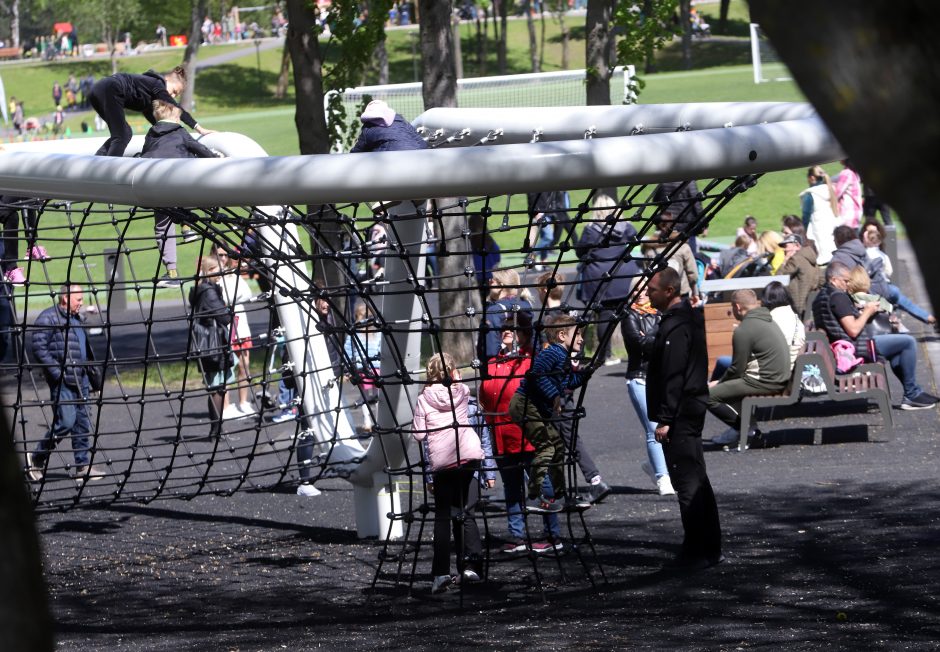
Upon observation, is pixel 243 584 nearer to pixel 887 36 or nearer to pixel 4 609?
pixel 4 609

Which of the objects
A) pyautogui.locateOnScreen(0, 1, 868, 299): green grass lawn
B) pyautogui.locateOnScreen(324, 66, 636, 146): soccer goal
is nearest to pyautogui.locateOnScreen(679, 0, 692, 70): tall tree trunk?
pyautogui.locateOnScreen(0, 1, 868, 299): green grass lawn

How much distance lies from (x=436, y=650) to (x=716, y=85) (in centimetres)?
4331

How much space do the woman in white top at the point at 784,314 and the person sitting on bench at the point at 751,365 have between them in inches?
23.6

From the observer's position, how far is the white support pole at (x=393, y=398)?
23.4 feet

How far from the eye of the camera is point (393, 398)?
755cm

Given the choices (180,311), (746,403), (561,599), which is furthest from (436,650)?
(180,311)

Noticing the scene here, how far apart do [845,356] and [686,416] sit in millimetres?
4201

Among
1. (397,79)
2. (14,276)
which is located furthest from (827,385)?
(397,79)

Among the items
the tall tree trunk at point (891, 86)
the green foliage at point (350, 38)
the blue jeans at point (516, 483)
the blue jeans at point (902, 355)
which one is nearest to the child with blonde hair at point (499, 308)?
the blue jeans at point (516, 483)

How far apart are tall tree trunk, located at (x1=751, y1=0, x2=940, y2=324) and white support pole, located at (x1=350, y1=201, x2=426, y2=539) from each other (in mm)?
5031

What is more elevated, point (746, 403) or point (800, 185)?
point (800, 185)

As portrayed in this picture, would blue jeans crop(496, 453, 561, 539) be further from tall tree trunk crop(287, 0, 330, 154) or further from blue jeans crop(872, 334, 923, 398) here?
tall tree trunk crop(287, 0, 330, 154)

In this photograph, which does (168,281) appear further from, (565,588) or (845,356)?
(845,356)

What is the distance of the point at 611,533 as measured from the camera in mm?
8008
